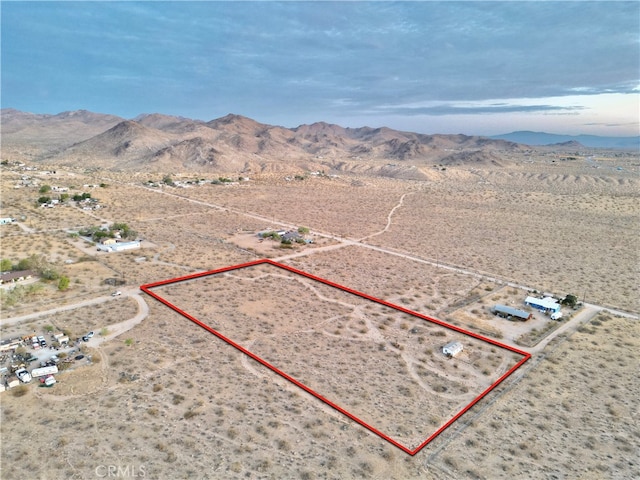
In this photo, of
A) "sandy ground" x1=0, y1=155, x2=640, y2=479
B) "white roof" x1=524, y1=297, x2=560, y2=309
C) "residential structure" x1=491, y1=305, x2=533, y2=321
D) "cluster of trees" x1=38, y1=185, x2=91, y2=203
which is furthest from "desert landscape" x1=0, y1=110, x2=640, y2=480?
"cluster of trees" x1=38, y1=185, x2=91, y2=203

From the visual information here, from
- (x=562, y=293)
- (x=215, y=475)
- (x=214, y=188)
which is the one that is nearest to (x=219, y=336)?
(x=215, y=475)

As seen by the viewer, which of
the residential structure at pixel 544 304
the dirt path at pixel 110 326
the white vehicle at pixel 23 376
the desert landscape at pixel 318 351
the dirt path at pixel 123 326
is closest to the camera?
the desert landscape at pixel 318 351

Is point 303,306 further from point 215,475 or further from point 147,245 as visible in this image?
point 147,245

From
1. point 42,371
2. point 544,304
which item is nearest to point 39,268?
point 42,371

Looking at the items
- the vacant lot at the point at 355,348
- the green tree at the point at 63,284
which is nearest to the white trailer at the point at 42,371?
the vacant lot at the point at 355,348

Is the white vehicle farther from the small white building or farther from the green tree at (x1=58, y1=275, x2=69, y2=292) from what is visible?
the small white building

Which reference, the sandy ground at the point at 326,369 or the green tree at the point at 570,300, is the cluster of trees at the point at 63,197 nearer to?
the sandy ground at the point at 326,369

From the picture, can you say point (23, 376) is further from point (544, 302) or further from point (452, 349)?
point (544, 302)
